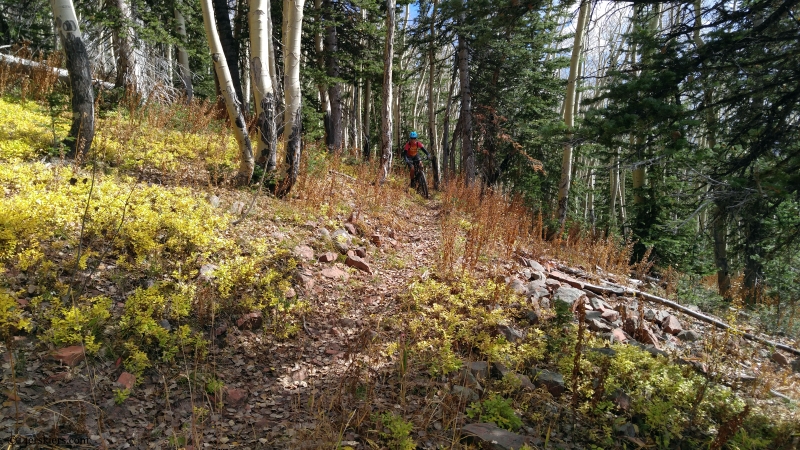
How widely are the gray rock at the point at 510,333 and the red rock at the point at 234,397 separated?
2401 millimetres

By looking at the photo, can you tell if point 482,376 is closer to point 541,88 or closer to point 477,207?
point 477,207

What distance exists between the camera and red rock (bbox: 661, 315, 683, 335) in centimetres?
502

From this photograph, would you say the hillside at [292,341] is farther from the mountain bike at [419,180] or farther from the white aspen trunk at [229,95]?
the mountain bike at [419,180]

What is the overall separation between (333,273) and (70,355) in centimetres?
257

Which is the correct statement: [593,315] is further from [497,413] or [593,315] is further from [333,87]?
[333,87]

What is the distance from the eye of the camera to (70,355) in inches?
106

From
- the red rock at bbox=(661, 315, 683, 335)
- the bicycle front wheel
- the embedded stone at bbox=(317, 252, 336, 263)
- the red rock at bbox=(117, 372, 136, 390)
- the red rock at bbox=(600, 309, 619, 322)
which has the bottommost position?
the red rock at bbox=(661, 315, 683, 335)

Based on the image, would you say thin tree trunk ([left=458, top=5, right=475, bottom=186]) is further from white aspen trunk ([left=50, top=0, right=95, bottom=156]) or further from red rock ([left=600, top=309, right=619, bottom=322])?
white aspen trunk ([left=50, top=0, right=95, bottom=156])

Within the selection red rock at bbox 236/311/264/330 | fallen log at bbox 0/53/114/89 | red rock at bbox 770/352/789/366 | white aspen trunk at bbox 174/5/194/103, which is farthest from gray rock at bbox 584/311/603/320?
white aspen trunk at bbox 174/5/194/103

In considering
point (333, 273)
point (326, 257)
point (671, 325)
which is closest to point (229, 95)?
point (326, 257)

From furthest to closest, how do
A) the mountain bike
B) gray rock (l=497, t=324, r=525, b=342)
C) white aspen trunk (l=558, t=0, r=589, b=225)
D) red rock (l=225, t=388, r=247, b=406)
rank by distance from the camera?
the mountain bike
white aspen trunk (l=558, t=0, r=589, b=225)
gray rock (l=497, t=324, r=525, b=342)
red rock (l=225, t=388, r=247, b=406)

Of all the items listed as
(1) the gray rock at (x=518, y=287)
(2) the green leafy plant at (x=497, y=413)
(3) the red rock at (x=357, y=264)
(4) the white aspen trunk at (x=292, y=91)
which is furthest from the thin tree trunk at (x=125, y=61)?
(2) the green leafy plant at (x=497, y=413)

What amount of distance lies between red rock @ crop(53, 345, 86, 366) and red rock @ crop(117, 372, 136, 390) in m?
0.30

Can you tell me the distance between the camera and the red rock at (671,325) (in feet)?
16.5
